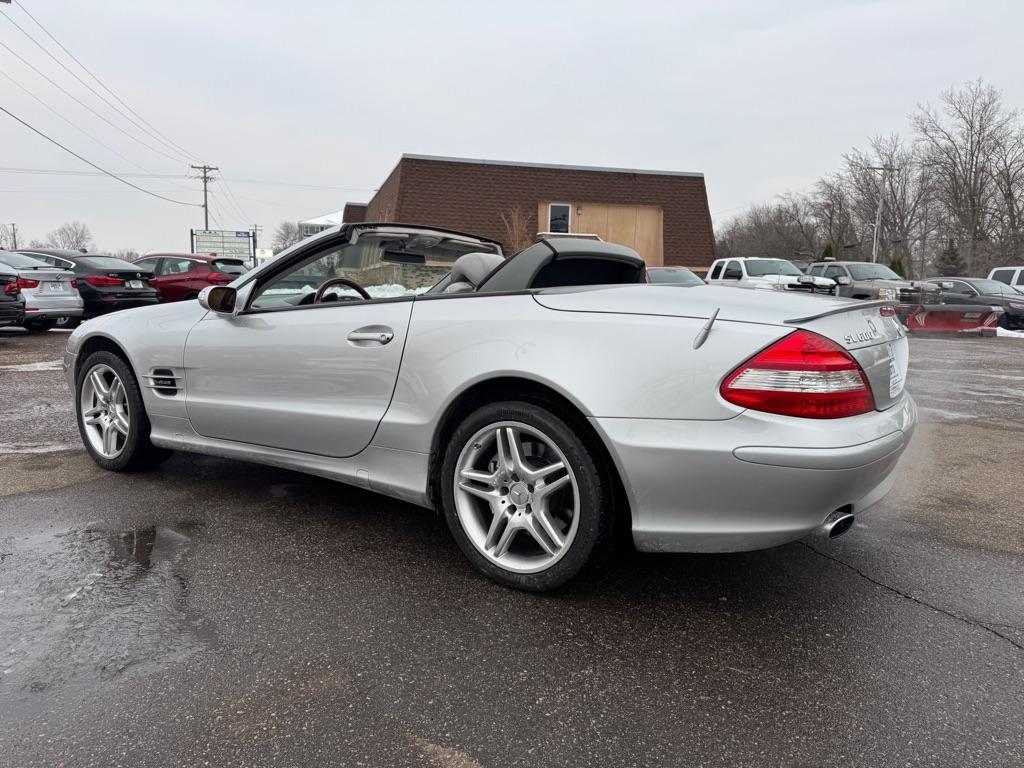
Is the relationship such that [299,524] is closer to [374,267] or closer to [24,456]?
[374,267]

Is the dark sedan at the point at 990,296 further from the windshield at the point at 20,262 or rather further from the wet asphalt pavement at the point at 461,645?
the windshield at the point at 20,262

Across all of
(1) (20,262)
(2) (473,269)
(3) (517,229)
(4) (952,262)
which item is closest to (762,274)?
(3) (517,229)

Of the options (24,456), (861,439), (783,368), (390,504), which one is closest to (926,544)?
(861,439)

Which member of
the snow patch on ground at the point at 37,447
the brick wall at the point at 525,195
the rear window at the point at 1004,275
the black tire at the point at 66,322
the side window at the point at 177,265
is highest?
the brick wall at the point at 525,195

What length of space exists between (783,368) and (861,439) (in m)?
0.35

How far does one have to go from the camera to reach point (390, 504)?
12.2ft

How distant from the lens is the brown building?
24.3m

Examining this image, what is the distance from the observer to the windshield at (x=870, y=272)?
60.5 ft

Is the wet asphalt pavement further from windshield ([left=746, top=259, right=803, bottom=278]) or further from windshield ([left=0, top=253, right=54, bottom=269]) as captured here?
windshield ([left=746, top=259, right=803, bottom=278])

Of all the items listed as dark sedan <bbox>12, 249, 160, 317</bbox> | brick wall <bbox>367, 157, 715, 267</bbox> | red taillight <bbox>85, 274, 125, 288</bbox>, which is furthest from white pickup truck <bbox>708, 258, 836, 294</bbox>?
red taillight <bbox>85, 274, 125, 288</bbox>

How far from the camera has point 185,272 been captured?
54.5 ft

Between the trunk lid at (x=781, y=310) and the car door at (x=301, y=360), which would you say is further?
the car door at (x=301, y=360)

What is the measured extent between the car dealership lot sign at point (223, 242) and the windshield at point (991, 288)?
2060 inches

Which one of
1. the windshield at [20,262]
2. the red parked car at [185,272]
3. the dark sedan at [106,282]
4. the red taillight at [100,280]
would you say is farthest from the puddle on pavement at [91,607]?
the red parked car at [185,272]
